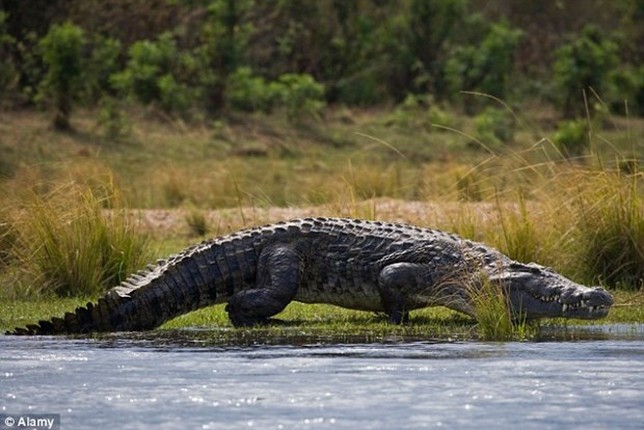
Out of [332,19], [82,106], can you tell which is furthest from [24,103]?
[332,19]

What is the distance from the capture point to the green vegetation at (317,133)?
441 inches

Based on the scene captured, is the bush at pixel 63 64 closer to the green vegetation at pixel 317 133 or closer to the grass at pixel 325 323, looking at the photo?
the green vegetation at pixel 317 133

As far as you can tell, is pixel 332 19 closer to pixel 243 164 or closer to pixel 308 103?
pixel 308 103

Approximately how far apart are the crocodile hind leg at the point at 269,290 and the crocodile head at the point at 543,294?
1.28 meters

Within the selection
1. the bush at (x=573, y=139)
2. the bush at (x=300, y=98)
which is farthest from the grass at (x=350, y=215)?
the bush at (x=300, y=98)

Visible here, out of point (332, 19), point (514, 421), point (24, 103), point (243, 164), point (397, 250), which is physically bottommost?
point (514, 421)

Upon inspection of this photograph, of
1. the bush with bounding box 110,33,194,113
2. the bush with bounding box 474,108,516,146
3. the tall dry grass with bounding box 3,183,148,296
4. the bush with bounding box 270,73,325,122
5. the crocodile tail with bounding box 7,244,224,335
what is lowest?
the crocodile tail with bounding box 7,244,224,335

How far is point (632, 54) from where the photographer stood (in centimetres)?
3209

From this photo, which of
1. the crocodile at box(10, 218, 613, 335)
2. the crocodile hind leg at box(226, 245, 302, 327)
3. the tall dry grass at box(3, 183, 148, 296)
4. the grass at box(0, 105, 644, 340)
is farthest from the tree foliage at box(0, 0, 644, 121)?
the crocodile hind leg at box(226, 245, 302, 327)

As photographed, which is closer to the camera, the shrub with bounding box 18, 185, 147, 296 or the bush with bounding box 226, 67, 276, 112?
the shrub with bounding box 18, 185, 147, 296

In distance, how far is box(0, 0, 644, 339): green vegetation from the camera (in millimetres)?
11195

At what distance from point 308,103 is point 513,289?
1501cm

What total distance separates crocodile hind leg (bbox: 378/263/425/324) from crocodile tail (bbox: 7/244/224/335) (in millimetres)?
1095

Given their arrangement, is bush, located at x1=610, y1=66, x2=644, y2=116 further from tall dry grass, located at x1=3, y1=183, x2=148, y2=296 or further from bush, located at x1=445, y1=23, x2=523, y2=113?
tall dry grass, located at x1=3, y1=183, x2=148, y2=296
